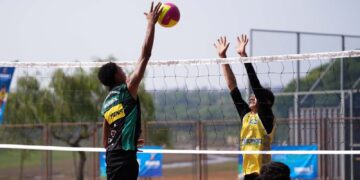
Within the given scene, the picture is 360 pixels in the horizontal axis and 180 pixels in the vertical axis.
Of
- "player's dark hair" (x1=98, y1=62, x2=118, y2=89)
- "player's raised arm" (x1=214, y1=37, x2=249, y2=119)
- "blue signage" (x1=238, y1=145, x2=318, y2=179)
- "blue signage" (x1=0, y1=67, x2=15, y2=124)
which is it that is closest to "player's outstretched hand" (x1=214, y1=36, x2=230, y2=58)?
"player's raised arm" (x1=214, y1=37, x2=249, y2=119)

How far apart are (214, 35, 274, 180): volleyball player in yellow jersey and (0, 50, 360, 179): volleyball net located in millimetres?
127

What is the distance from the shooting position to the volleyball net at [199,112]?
11.2 metres

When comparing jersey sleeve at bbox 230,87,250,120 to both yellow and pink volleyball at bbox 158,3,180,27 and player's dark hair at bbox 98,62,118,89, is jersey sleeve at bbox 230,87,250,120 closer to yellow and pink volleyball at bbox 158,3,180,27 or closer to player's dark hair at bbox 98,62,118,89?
yellow and pink volleyball at bbox 158,3,180,27

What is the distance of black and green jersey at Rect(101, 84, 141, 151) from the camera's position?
23.9 ft

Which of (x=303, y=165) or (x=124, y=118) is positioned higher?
(x=124, y=118)

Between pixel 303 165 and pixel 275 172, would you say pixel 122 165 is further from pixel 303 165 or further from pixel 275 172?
pixel 303 165

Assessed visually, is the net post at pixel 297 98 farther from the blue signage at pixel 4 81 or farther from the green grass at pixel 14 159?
the green grass at pixel 14 159

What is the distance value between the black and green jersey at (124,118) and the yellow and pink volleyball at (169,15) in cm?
191

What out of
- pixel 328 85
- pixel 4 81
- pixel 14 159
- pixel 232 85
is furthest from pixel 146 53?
pixel 14 159

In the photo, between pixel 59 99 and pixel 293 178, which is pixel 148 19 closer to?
pixel 293 178

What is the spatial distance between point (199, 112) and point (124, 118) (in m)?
15.8

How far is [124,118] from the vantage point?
24.0 ft

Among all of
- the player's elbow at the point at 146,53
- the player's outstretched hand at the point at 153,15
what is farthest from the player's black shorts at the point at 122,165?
the player's outstretched hand at the point at 153,15

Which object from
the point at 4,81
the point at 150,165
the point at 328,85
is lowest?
the point at 150,165
